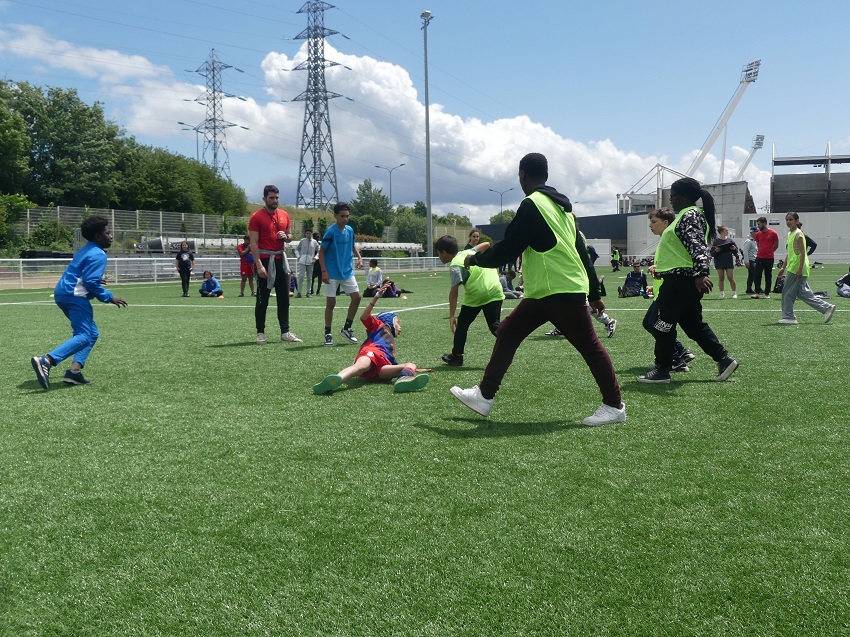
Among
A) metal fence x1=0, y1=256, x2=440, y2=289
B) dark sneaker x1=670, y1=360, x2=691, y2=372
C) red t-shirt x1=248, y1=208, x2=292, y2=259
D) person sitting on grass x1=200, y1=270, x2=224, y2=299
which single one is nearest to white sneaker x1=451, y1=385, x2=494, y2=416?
dark sneaker x1=670, y1=360, x2=691, y2=372

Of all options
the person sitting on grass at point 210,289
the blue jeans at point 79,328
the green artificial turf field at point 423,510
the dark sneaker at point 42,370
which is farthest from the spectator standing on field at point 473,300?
the person sitting on grass at point 210,289

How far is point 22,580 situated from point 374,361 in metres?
4.10

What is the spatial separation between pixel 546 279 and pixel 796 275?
27.7ft

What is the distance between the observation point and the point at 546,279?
4.91 meters

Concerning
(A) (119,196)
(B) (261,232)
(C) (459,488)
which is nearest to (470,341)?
(B) (261,232)

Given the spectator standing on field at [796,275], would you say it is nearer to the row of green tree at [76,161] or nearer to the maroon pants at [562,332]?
the maroon pants at [562,332]

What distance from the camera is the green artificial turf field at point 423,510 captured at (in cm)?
249

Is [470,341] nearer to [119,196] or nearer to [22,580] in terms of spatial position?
[22,580]

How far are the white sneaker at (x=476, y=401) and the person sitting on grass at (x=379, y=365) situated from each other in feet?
3.08

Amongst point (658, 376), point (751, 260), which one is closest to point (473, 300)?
point (658, 376)

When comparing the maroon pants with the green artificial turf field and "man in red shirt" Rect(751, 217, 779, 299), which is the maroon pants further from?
"man in red shirt" Rect(751, 217, 779, 299)

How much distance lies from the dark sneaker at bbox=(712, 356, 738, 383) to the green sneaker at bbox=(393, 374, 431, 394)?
2881 mm

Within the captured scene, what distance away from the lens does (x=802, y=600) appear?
2.50 meters

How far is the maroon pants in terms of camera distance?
4.92m
